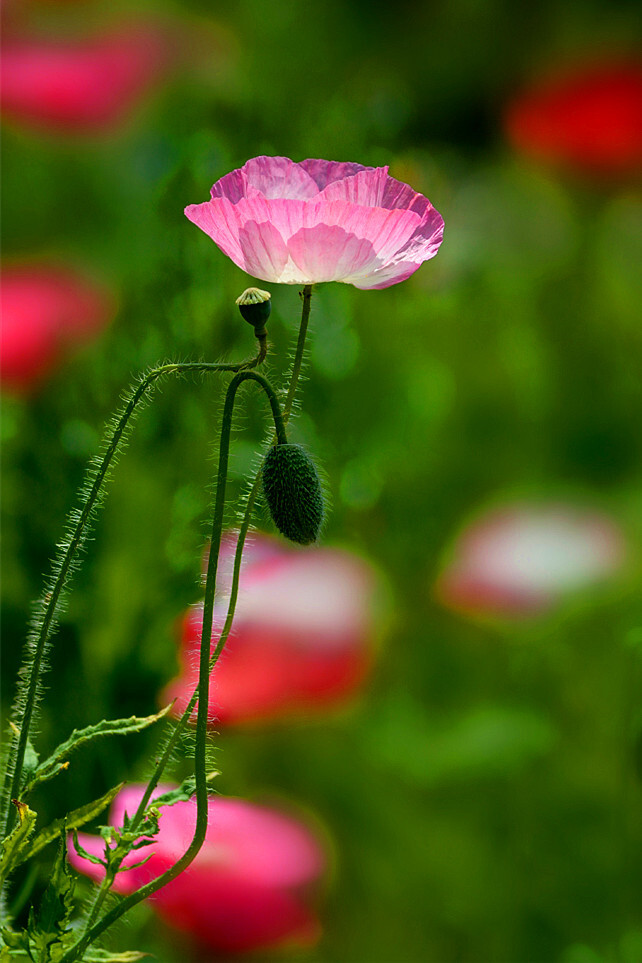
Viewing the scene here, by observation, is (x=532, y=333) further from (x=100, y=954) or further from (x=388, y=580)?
(x=100, y=954)

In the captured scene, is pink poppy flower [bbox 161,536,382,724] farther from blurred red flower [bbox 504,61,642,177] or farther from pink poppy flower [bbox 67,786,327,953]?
blurred red flower [bbox 504,61,642,177]

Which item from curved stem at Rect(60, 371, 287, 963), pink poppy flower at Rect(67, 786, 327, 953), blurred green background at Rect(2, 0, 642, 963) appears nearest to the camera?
curved stem at Rect(60, 371, 287, 963)

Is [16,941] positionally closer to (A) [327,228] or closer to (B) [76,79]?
(A) [327,228]

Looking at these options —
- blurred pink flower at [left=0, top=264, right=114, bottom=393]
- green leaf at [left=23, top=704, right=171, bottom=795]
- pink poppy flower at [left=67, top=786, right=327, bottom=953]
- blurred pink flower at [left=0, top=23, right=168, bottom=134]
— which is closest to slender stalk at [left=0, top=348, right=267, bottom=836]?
green leaf at [left=23, top=704, right=171, bottom=795]

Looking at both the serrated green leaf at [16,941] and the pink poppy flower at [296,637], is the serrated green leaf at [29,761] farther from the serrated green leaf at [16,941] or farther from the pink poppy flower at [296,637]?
the pink poppy flower at [296,637]

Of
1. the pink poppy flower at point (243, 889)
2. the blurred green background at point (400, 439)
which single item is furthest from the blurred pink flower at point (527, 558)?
the pink poppy flower at point (243, 889)

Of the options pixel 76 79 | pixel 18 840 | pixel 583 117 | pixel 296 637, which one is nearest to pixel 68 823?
pixel 18 840

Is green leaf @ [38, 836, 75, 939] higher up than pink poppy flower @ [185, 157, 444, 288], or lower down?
lower down

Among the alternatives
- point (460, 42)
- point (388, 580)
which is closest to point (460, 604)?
point (388, 580)
